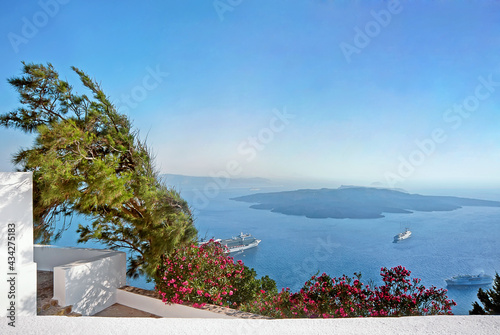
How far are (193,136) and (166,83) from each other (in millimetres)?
2024

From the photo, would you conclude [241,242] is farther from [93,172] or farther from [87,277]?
[93,172]

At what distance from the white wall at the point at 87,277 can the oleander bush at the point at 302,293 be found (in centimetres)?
→ 82

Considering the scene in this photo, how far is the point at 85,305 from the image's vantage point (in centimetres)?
392

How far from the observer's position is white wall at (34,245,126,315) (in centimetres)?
372

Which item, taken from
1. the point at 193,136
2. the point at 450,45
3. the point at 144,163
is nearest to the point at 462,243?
the point at 450,45

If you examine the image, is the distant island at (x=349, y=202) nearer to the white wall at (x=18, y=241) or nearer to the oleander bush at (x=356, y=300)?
the oleander bush at (x=356, y=300)

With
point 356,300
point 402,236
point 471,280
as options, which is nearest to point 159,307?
point 356,300

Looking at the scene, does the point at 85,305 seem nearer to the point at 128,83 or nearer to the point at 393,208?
the point at 128,83

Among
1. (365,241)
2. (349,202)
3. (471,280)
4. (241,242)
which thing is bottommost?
(471,280)

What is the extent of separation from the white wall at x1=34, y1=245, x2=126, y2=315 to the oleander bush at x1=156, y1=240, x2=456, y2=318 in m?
0.82

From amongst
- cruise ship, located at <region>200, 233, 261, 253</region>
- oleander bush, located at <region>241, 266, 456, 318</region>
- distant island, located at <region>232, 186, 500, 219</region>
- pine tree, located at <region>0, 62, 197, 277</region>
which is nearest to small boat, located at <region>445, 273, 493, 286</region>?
distant island, located at <region>232, 186, 500, 219</region>

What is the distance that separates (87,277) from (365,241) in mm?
11876

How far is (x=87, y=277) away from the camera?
156 inches

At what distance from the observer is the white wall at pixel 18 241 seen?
3010 mm
